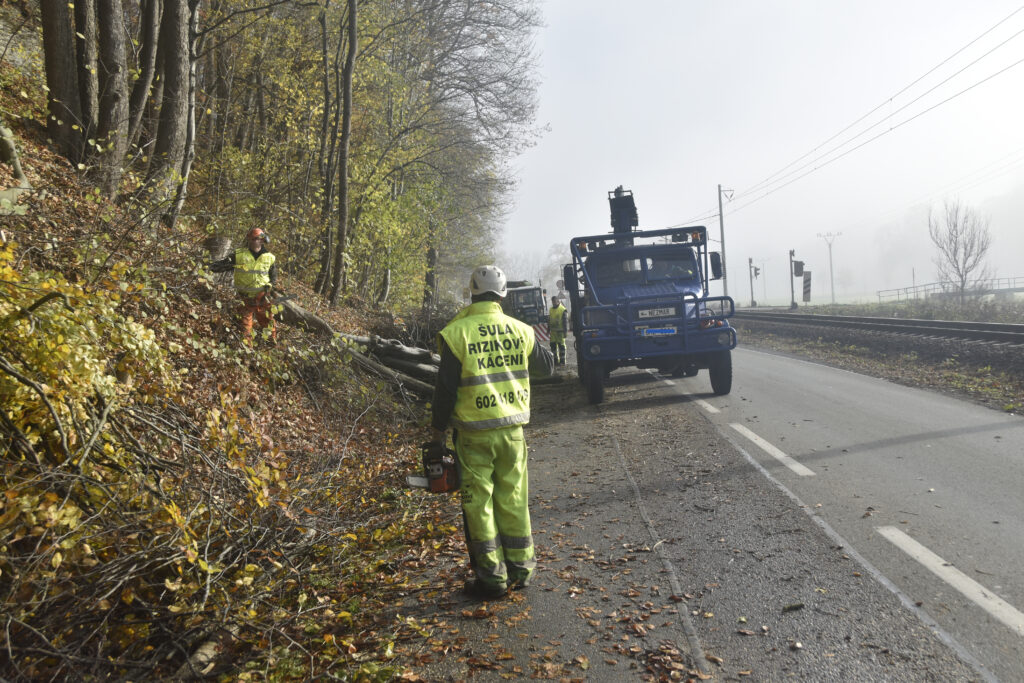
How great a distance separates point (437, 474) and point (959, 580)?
9.56 ft

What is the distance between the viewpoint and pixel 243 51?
54.9ft

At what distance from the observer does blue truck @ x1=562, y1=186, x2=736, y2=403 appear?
10781mm

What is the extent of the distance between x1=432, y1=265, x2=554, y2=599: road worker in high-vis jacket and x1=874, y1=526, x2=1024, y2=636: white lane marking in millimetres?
2279

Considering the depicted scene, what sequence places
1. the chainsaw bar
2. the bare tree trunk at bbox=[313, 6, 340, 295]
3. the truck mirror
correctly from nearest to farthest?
the chainsaw bar < the truck mirror < the bare tree trunk at bbox=[313, 6, 340, 295]

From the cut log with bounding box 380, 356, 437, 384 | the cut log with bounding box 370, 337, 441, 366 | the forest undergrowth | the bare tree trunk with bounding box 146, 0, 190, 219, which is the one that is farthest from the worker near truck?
the forest undergrowth

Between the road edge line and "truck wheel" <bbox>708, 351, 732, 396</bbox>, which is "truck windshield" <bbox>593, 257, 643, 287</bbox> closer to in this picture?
"truck wheel" <bbox>708, 351, 732, 396</bbox>

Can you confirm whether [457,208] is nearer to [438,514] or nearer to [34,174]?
[34,174]

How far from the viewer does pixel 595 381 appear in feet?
35.6

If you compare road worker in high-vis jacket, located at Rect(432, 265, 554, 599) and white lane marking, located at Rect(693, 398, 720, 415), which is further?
white lane marking, located at Rect(693, 398, 720, 415)

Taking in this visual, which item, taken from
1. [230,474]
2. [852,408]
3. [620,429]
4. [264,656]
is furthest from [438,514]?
[852,408]

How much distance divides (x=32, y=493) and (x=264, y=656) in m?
1.35

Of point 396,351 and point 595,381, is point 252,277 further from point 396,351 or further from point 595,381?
point 595,381

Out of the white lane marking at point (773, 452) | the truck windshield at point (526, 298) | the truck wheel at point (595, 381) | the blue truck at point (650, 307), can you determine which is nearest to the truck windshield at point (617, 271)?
the blue truck at point (650, 307)

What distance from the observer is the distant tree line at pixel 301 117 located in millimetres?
9055
